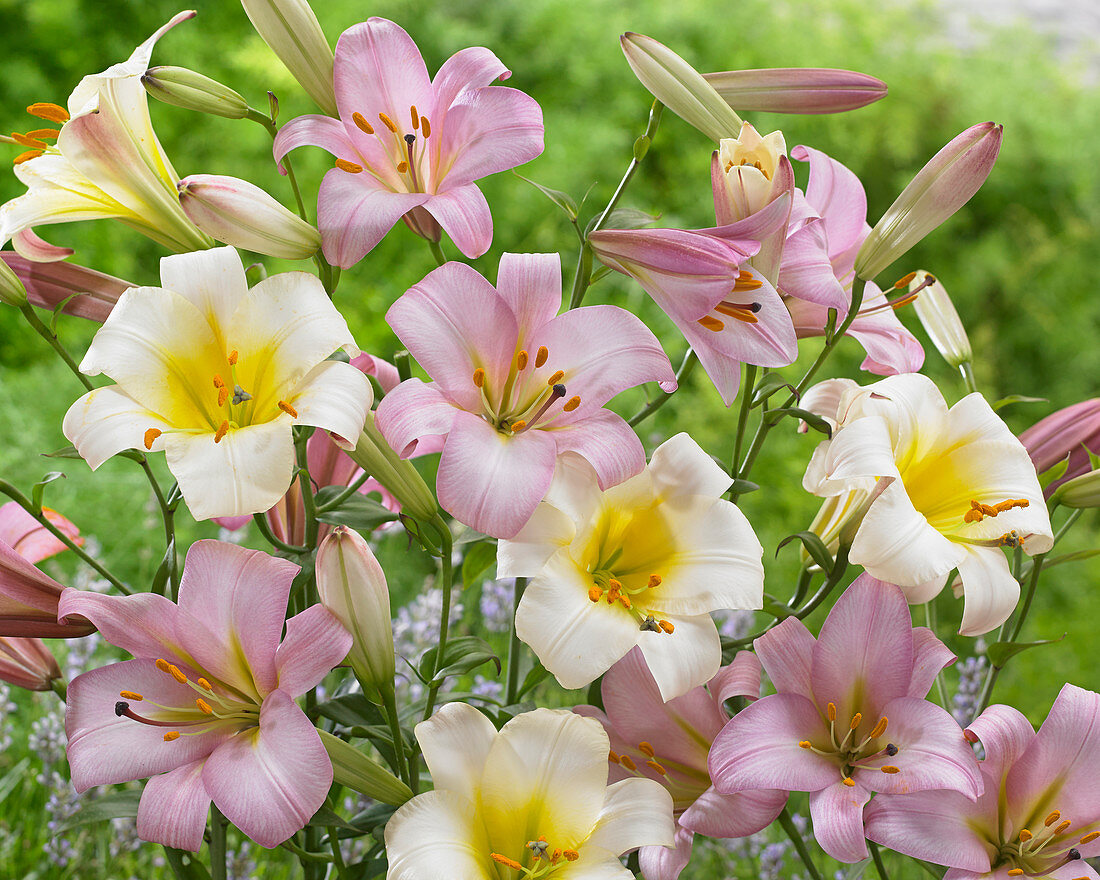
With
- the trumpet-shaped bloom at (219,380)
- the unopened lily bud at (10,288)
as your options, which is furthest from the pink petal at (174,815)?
the unopened lily bud at (10,288)

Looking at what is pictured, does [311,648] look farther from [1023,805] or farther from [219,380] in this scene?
[1023,805]

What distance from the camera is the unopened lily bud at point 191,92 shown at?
0.46 meters

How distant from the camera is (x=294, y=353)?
1.35 feet

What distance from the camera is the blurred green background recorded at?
1.88m

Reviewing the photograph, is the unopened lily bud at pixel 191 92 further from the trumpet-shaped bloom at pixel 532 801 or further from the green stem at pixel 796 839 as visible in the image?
the green stem at pixel 796 839

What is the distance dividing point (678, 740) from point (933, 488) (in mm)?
160

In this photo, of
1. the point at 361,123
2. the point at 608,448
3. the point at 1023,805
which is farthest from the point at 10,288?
the point at 1023,805

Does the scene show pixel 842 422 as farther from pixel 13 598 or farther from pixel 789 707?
pixel 13 598

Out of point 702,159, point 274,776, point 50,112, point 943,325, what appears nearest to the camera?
point 274,776

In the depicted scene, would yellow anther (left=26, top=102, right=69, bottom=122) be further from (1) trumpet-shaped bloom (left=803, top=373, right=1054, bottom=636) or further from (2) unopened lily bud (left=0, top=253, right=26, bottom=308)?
(1) trumpet-shaped bloom (left=803, top=373, right=1054, bottom=636)

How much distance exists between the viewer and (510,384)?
44 cm

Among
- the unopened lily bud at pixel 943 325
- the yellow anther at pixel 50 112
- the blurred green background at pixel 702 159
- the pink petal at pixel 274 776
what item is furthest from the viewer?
the blurred green background at pixel 702 159

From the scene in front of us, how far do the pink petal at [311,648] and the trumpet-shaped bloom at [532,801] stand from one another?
4 cm

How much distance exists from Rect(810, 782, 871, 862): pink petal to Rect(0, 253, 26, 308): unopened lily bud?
0.40 meters
